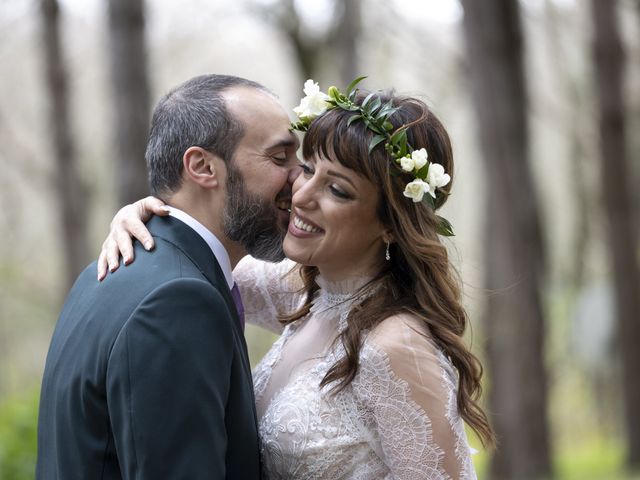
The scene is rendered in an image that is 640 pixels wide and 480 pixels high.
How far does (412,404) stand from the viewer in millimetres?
3107

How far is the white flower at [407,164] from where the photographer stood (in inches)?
127

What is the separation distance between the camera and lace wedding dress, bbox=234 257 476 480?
312cm

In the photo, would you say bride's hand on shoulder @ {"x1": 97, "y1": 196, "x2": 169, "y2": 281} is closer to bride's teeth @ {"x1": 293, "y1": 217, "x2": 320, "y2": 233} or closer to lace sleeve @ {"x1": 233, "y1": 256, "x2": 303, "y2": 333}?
bride's teeth @ {"x1": 293, "y1": 217, "x2": 320, "y2": 233}

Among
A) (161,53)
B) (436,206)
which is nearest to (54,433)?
(436,206)

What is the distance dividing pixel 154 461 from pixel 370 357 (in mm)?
803

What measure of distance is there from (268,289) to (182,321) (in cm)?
143

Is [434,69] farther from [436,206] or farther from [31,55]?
[436,206]

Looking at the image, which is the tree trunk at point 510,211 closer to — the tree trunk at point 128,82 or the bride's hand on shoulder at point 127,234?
the tree trunk at point 128,82

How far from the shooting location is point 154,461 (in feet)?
8.90

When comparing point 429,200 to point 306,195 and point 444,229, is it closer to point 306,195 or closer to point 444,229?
point 444,229

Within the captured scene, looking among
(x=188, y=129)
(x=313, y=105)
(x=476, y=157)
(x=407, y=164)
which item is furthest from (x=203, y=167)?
(x=476, y=157)

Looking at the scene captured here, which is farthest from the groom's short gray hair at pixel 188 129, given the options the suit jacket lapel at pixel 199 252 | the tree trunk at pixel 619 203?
the tree trunk at pixel 619 203

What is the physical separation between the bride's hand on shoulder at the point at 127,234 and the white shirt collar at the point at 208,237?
0.04 meters

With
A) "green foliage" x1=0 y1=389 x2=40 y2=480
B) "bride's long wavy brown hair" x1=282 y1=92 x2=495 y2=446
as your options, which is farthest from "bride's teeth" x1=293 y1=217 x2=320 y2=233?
"green foliage" x1=0 y1=389 x2=40 y2=480
